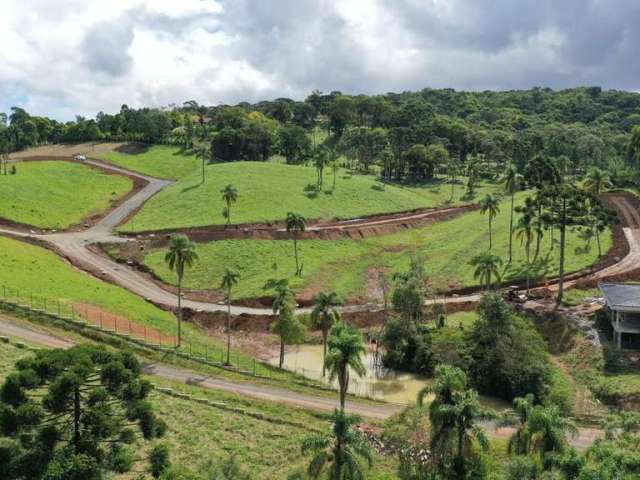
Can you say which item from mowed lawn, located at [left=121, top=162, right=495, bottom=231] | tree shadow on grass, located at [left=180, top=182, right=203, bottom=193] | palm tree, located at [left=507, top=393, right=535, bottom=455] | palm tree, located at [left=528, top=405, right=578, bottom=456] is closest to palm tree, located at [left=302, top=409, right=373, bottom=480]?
palm tree, located at [left=528, top=405, right=578, bottom=456]

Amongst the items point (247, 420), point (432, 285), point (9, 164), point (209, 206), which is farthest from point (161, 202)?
point (247, 420)

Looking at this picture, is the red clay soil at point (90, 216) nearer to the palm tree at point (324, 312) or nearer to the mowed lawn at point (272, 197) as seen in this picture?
the mowed lawn at point (272, 197)

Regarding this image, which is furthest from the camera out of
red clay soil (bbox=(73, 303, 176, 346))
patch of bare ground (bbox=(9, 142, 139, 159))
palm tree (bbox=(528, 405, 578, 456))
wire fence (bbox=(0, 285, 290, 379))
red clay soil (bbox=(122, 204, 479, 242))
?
patch of bare ground (bbox=(9, 142, 139, 159))

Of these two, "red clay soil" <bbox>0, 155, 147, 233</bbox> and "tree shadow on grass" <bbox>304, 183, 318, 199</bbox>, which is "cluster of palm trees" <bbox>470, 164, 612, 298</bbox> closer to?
"tree shadow on grass" <bbox>304, 183, 318, 199</bbox>

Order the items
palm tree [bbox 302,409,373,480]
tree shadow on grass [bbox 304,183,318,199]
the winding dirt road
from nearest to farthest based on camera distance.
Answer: palm tree [bbox 302,409,373,480] < the winding dirt road < tree shadow on grass [bbox 304,183,318,199]

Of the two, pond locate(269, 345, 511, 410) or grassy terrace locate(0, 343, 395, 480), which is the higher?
grassy terrace locate(0, 343, 395, 480)

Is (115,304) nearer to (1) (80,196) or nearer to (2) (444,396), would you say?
(2) (444,396)

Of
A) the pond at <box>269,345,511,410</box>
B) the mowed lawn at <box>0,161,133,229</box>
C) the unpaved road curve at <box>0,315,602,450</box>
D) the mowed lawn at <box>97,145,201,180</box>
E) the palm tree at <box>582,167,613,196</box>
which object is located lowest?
the pond at <box>269,345,511,410</box>
